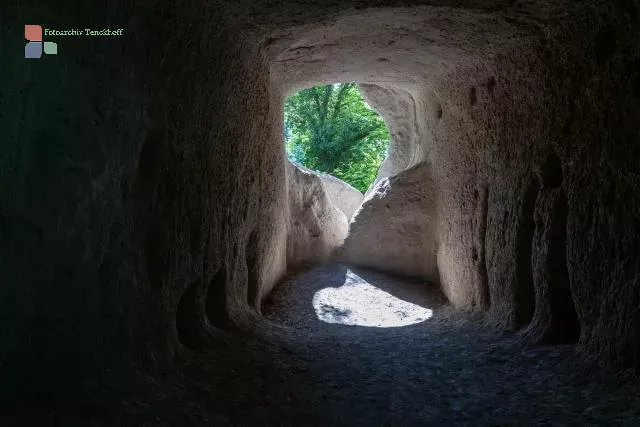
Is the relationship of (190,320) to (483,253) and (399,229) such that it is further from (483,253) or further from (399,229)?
(399,229)

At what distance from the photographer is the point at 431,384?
2.97m

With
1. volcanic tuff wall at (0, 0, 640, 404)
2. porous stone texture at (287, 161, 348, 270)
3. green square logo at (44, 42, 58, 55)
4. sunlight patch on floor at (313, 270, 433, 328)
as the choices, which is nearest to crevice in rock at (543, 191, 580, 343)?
volcanic tuff wall at (0, 0, 640, 404)

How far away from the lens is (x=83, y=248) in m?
1.94

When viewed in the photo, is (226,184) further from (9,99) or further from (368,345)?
(9,99)

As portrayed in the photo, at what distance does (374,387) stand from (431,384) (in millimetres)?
334

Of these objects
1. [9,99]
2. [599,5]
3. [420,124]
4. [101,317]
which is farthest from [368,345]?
[420,124]

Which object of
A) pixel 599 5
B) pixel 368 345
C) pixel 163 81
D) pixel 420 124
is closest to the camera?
pixel 163 81

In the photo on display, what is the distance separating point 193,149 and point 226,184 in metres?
0.74

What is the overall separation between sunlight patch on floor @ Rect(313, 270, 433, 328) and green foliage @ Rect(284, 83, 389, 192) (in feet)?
35.1

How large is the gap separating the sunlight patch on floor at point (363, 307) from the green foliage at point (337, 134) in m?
10.7

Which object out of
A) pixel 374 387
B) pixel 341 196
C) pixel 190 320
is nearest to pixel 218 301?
pixel 190 320

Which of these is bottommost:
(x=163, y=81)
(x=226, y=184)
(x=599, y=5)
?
(x=226, y=184)

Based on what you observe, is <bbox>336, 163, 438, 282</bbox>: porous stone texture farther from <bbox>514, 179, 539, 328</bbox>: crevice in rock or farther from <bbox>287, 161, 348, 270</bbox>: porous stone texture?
<bbox>514, 179, 539, 328</bbox>: crevice in rock

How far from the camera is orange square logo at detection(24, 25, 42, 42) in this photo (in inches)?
65.8
